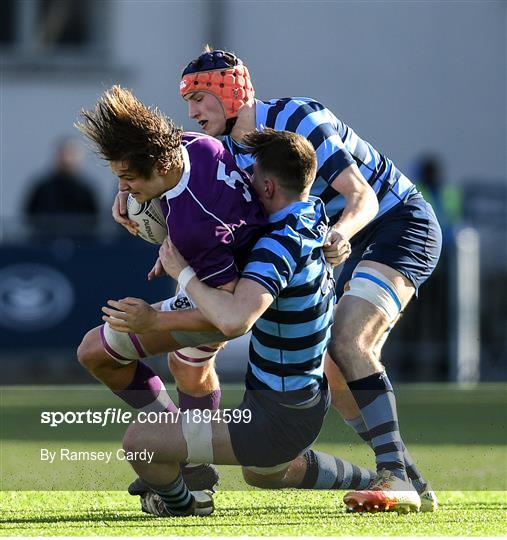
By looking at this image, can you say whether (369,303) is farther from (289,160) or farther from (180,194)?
(180,194)

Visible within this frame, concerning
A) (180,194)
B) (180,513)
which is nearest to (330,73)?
(180,513)

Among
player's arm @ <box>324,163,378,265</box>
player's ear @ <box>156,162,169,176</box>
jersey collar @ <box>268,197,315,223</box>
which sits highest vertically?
player's ear @ <box>156,162,169,176</box>

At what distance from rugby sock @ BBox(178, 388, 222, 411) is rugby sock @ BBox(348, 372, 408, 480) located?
581 mm

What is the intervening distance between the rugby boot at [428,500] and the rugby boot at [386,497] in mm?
111

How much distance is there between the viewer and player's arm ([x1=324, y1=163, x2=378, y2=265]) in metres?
5.74

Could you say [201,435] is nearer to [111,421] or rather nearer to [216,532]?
[216,532]

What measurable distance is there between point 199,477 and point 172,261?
118 cm

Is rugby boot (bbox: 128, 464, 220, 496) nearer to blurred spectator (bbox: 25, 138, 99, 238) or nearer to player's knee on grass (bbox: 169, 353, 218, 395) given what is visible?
player's knee on grass (bbox: 169, 353, 218, 395)

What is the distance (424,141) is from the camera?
17453 mm

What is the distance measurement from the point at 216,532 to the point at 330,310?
0.95 metres

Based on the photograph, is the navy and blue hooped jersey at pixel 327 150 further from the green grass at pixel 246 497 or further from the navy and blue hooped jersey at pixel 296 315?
the green grass at pixel 246 497

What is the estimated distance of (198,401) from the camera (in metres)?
6.13

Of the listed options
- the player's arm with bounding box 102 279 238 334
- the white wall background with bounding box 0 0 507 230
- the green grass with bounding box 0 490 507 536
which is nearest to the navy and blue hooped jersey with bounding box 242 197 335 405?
the player's arm with bounding box 102 279 238 334

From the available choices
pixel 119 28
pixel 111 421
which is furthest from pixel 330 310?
pixel 119 28
